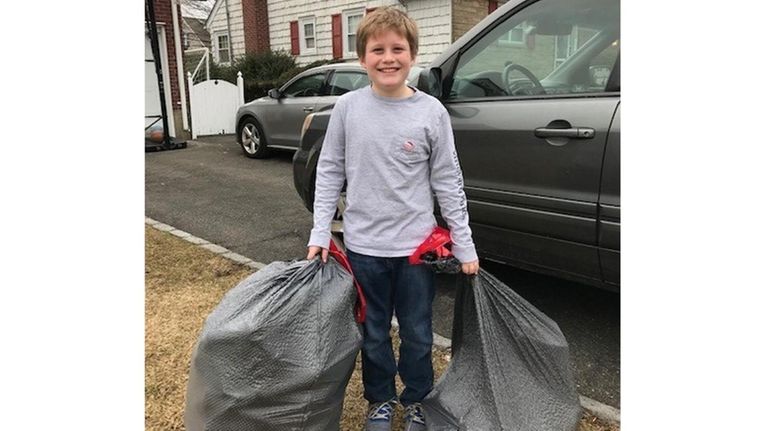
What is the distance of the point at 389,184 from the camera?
86.4 inches

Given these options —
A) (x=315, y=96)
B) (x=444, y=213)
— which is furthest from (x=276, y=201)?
(x=444, y=213)

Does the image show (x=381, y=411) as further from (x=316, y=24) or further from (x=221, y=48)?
(x=221, y=48)

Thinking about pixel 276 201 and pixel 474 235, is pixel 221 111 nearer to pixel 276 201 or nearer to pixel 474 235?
pixel 276 201

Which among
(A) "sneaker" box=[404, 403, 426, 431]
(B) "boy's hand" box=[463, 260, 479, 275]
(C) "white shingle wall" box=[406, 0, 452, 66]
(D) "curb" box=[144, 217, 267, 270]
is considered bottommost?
(A) "sneaker" box=[404, 403, 426, 431]

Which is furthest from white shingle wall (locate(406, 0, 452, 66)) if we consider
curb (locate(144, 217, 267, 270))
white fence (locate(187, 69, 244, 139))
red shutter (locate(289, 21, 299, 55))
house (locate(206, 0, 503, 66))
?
curb (locate(144, 217, 267, 270))

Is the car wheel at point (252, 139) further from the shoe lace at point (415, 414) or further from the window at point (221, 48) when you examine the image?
the window at point (221, 48)

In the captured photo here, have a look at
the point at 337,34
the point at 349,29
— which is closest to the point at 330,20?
the point at 337,34

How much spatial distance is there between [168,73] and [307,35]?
7.42m

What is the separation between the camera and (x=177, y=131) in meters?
12.6

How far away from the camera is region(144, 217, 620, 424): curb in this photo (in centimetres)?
256

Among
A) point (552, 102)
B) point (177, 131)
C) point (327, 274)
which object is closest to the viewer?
point (327, 274)

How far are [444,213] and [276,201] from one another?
4.66 metres

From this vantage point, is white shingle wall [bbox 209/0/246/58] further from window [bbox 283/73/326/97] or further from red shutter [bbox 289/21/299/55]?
window [bbox 283/73/326/97]

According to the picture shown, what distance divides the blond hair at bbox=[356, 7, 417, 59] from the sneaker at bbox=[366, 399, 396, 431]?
4.45 ft
